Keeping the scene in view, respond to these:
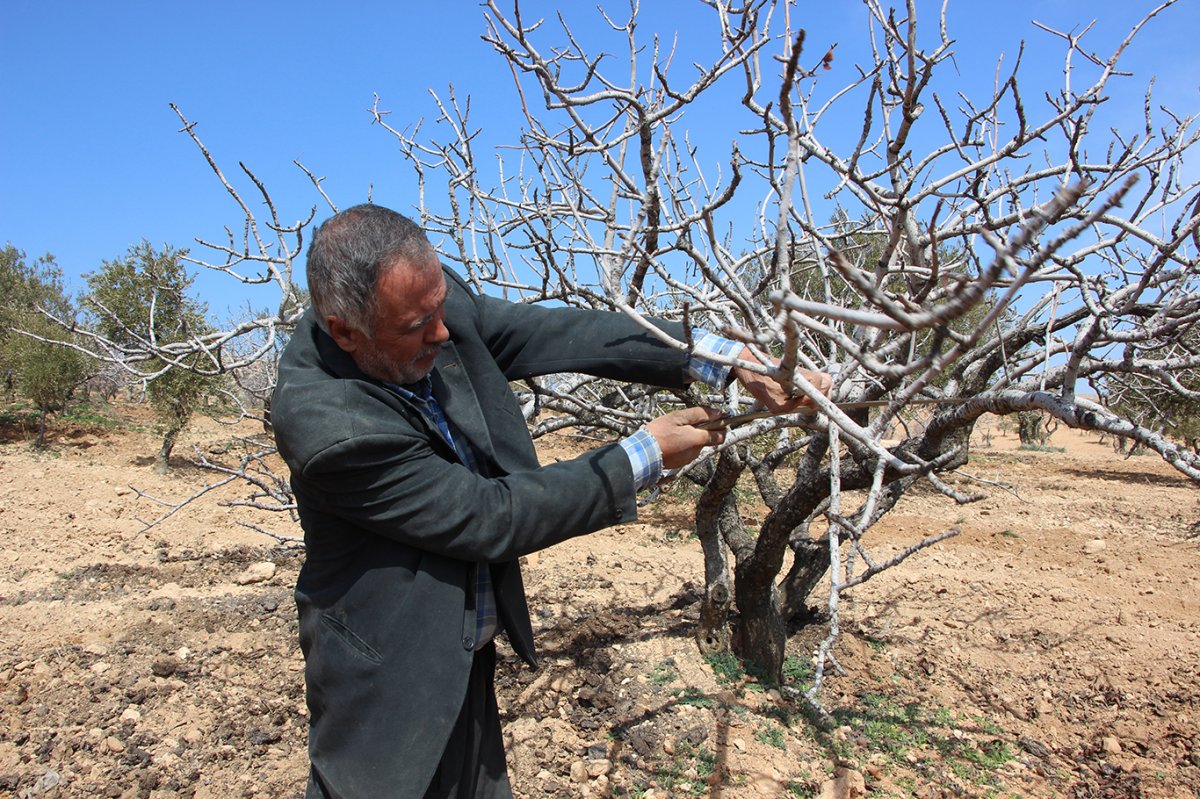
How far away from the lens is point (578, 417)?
3.69m

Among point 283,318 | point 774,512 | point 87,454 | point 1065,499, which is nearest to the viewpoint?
point 283,318

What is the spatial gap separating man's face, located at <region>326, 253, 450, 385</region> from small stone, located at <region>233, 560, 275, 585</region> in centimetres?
483

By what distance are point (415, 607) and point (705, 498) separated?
257 centimetres

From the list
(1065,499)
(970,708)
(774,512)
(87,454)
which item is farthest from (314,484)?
(87,454)

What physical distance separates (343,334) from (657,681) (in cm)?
309

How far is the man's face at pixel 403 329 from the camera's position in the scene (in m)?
1.57

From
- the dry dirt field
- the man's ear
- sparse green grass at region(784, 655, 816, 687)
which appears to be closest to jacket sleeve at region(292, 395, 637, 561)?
the man's ear

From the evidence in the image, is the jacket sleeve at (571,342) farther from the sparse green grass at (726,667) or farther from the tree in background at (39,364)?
the tree in background at (39,364)

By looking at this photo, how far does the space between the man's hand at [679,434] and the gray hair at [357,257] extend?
0.64 meters

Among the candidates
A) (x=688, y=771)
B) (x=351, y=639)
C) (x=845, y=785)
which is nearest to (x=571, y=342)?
(x=351, y=639)

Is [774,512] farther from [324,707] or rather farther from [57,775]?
[57,775]

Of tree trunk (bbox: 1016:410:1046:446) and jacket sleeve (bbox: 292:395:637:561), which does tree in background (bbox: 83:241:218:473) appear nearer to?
jacket sleeve (bbox: 292:395:637:561)

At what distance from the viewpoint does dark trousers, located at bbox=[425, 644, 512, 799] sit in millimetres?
1871

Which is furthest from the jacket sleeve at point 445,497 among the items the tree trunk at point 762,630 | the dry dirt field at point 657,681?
the tree trunk at point 762,630
